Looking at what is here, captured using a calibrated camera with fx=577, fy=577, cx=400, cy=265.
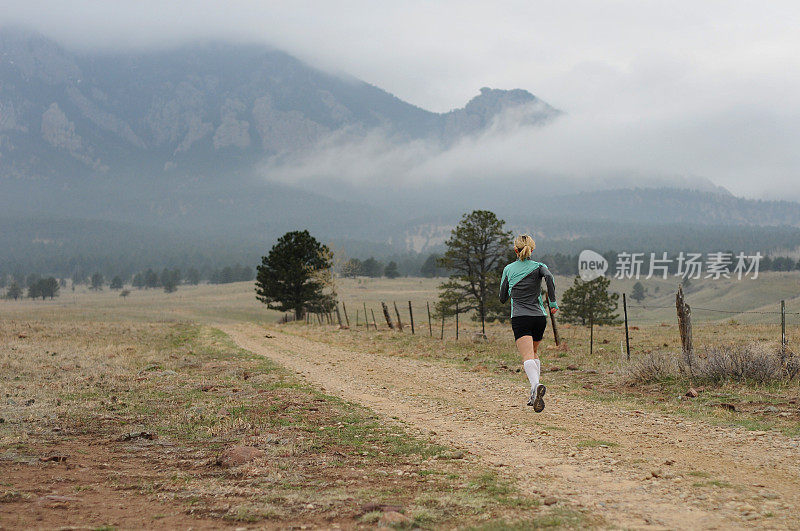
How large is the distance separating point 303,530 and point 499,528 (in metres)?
1.71

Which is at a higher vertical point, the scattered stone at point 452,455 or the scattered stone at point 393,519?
the scattered stone at point 393,519

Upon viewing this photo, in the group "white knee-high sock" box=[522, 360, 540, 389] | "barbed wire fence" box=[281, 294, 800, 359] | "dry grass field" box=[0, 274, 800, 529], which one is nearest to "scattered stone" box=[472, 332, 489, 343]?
"barbed wire fence" box=[281, 294, 800, 359]

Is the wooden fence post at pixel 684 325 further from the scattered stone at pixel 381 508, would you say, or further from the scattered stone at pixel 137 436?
the scattered stone at pixel 137 436

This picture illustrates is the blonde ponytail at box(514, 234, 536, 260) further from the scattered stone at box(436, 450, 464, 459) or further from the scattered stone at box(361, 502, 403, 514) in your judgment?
the scattered stone at box(361, 502, 403, 514)

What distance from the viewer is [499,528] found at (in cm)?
500

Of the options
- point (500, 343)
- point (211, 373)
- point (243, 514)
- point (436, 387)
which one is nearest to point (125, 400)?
point (211, 373)

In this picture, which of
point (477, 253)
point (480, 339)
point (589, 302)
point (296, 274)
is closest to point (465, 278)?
point (477, 253)

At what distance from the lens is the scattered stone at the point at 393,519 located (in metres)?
5.09

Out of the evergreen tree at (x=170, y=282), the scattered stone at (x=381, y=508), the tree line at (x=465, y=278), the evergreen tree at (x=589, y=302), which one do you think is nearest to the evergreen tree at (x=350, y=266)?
the tree line at (x=465, y=278)

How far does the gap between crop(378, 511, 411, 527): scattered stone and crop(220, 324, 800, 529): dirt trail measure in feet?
5.70

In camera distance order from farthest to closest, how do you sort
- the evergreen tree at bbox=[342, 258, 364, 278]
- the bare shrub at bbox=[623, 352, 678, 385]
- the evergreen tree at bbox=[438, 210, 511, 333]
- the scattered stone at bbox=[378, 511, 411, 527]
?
the evergreen tree at bbox=[342, 258, 364, 278], the evergreen tree at bbox=[438, 210, 511, 333], the bare shrub at bbox=[623, 352, 678, 385], the scattered stone at bbox=[378, 511, 411, 527]

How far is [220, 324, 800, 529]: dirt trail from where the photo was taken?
551 cm

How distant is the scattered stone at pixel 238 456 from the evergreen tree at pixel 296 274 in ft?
169

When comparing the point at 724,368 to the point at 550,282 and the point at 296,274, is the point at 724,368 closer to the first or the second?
the point at 550,282
